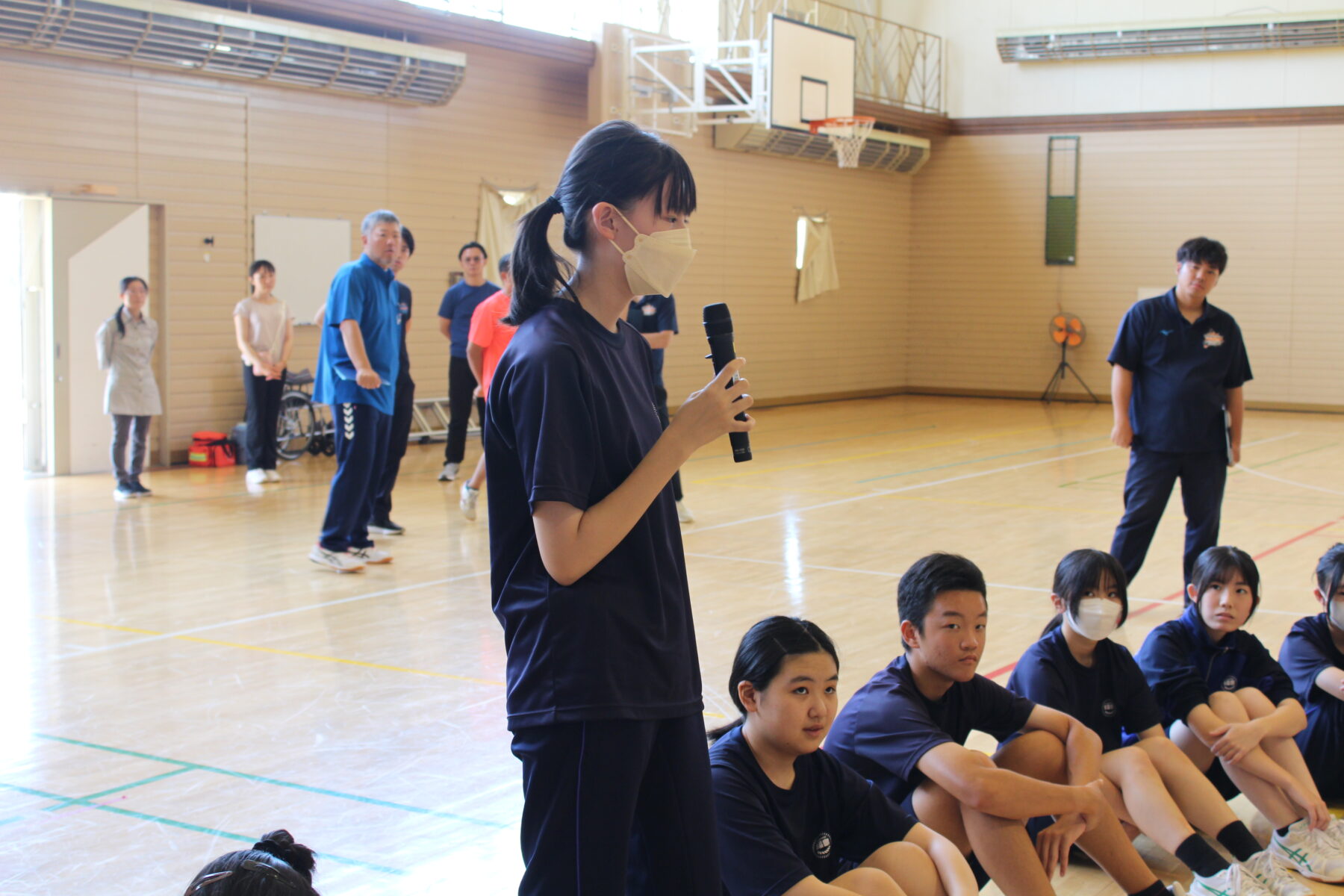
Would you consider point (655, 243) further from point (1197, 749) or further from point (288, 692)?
point (288, 692)

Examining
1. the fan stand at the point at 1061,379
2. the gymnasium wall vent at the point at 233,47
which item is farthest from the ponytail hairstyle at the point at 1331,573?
the fan stand at the point at 1061,379

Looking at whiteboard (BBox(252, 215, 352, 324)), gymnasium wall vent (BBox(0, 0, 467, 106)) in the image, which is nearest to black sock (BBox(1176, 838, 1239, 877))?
gymnasium wall vent (BBox(0, 0, 467, 106))

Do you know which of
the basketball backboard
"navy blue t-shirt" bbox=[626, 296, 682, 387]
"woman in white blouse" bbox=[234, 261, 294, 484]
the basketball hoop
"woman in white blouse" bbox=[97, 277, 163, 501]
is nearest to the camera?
"navy blue t-shirt" bbox=[626, 296, 682, 387]

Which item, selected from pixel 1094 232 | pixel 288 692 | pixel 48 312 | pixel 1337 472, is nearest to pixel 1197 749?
pixel 288 692

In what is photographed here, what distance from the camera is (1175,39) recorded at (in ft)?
58.3

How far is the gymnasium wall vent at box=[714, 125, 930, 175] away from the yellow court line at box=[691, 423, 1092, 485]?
182 inches

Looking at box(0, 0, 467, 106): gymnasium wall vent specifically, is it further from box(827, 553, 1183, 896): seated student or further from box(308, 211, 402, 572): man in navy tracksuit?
box(827, 553, 1183, 896): seated student

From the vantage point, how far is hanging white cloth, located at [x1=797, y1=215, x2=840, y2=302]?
1852cm

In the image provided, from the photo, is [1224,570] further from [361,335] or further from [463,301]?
[463,301]

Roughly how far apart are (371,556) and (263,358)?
4310mm

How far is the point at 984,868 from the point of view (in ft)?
9.03

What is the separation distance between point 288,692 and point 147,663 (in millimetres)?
760

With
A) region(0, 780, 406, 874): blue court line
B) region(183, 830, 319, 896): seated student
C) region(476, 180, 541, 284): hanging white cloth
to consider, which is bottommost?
region(0, 780, 406, 874): blue court line

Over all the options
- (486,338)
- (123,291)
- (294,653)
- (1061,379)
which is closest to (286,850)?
(294,653)
